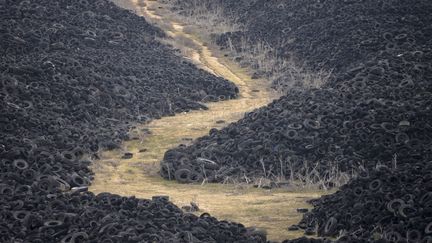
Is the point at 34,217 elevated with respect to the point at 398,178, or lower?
lower

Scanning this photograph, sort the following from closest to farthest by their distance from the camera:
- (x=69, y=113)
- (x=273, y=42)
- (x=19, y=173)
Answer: (x=19, y=173), (x=69, y=113), (x=273, y=42)

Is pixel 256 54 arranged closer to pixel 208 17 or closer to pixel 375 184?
pixel 208 17

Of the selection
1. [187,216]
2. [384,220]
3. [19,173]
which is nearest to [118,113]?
[19,173]

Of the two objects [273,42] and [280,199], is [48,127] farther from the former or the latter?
[273,42]

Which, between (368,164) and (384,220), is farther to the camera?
Answer: (368,164)


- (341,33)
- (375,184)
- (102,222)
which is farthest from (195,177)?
(341,33)

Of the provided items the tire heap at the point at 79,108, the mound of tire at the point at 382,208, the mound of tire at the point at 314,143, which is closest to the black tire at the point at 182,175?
the mound of tire at the point at 314,143

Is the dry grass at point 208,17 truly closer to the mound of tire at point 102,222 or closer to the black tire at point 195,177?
the black tire at point 195,177

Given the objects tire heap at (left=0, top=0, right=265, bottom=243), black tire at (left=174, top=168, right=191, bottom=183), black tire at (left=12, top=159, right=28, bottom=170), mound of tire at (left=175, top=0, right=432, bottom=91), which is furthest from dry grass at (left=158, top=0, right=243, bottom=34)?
black tire at (left=12, top=159, right=28, bottom=170)
